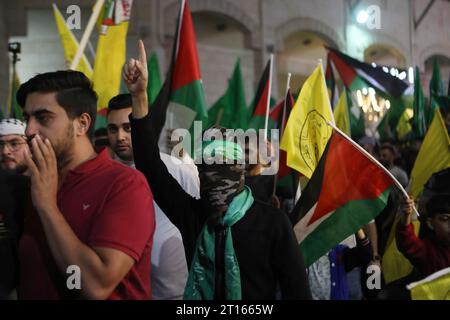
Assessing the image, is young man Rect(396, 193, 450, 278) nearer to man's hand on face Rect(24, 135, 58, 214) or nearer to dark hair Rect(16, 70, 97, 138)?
dark hair Rect(16, 70, 97, 138)

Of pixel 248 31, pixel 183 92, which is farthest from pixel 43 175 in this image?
pixel 248 31

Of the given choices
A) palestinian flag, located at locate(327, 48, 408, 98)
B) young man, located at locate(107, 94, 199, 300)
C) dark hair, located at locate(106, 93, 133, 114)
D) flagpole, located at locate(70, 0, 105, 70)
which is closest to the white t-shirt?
young man, located at locate(107, 94, 199, 300)

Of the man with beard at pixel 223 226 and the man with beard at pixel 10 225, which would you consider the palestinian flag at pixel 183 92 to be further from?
the man with beard at pixel 10 225

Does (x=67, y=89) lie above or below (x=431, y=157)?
above

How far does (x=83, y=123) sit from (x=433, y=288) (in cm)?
153

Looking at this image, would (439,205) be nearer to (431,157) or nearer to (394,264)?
(394,264)

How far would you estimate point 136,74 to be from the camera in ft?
7.33

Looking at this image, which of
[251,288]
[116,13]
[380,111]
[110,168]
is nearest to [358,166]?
[251,288]

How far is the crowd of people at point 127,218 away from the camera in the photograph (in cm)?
185

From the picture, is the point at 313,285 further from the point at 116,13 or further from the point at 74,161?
the point at 116,13

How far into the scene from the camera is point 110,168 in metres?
2.03

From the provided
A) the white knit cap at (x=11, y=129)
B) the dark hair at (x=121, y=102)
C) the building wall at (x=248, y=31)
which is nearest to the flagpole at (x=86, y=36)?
the white knit cap at (x=11, y=129)
